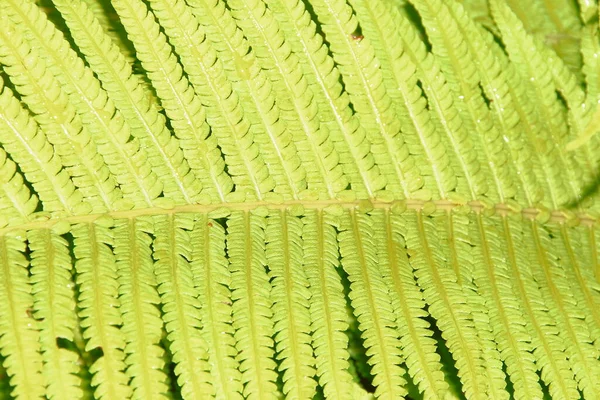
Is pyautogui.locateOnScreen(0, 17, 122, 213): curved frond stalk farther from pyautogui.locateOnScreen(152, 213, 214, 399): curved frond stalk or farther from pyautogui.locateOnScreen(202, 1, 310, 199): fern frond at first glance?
pyautogui.locateOnScreen(202, 1, 310, 199): fern frond

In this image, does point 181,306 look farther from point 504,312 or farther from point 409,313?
point 504,312

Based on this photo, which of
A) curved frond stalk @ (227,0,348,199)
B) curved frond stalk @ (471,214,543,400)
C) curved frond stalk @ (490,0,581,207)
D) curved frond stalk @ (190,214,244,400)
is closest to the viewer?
curved frond stalk @ (190,214,244,400)

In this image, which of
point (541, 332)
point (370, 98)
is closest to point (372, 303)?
point (541, 332)

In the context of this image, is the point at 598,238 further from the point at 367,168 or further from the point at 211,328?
the point at 211,328

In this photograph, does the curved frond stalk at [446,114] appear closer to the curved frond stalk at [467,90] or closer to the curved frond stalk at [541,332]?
the curved frond stalk at [467,90]

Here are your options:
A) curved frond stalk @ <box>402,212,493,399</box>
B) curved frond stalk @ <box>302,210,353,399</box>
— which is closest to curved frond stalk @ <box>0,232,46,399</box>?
curved frond stalk @ <box>302,210,353,399</box>

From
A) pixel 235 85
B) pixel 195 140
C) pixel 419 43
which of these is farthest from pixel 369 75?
pixel 195 140
